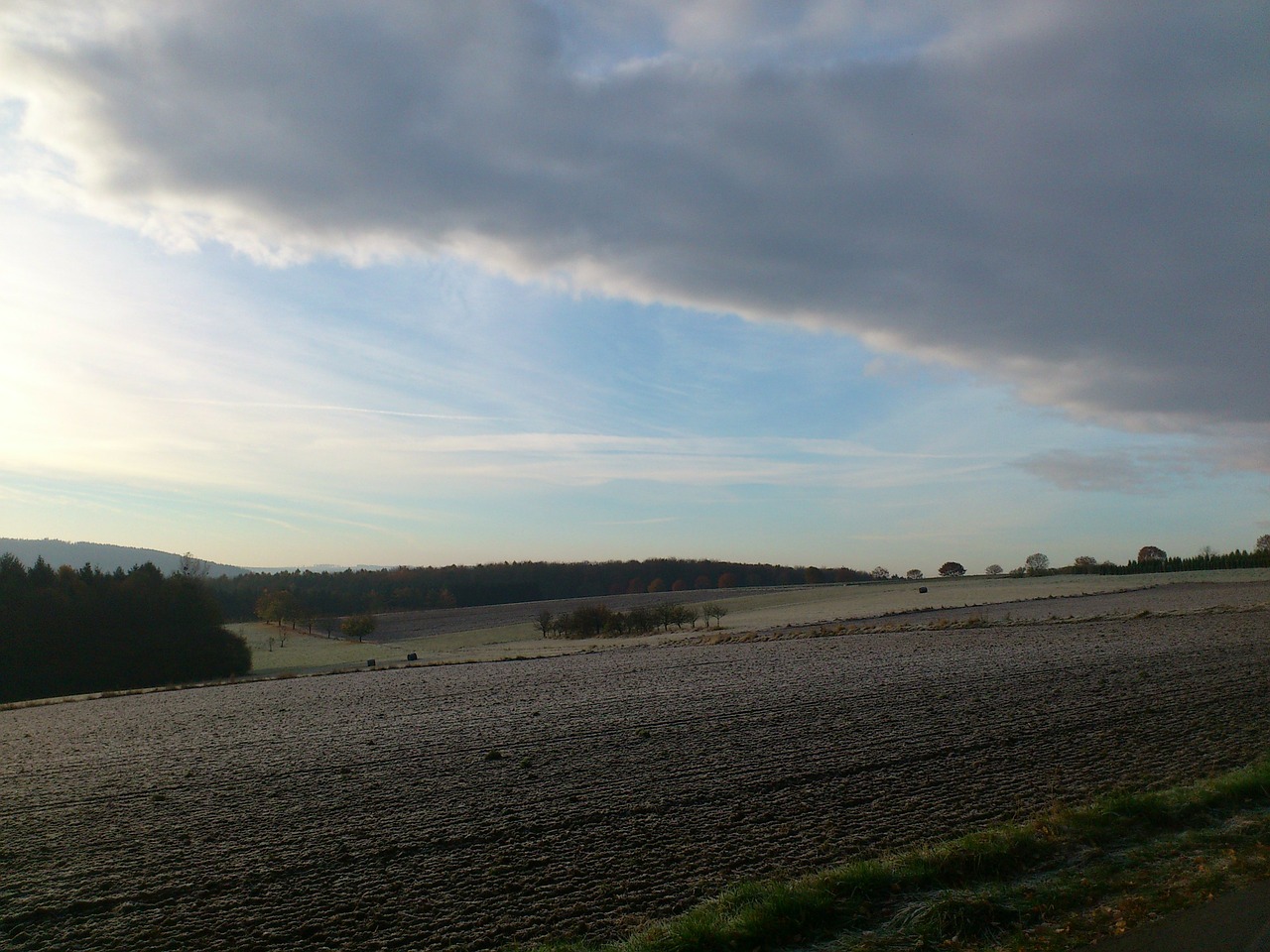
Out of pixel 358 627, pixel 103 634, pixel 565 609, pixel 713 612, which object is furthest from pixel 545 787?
pixel 565 609

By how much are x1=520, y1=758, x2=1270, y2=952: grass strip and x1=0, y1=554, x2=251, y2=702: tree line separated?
226 ft

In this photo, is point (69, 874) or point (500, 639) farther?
point (500, 639)

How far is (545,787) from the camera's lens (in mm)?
12891

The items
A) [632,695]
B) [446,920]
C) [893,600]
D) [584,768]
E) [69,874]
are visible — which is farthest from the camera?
[893,600]

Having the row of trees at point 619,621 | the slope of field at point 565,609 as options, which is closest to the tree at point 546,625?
the row of trees at point 619,621

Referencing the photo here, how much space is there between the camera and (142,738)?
68.4 ft

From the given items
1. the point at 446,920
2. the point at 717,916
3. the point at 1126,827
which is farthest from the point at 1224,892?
the point at 446,920

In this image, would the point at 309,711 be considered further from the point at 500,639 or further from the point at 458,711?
the point at 500,639

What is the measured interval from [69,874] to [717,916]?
813 cm

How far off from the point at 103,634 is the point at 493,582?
9992 centimetres

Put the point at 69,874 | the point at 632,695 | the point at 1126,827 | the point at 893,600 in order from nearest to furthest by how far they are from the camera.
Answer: the point at 1126,827, the point at 69,874, the point at 632,695, the point at 893,600

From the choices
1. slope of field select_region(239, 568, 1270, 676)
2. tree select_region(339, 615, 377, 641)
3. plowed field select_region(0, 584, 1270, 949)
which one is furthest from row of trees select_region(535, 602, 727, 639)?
plowed field select_region(0, 584, 1270, 949)

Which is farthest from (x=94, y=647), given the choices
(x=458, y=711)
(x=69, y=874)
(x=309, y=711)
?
(x=69, y=874)

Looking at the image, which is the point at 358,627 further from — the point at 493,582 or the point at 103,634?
the point at 493,582
